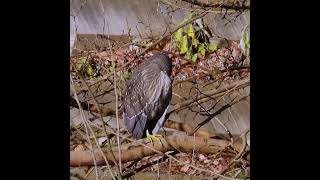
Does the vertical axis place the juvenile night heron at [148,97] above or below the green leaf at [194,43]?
below

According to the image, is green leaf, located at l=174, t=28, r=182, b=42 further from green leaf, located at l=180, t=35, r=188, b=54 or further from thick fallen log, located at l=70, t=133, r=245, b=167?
thick fallen log, located at l=70, t=133, r=245, b=167

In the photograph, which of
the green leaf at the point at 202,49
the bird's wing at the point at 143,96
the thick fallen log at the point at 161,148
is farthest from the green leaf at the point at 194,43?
the thick fallen log at the point at 161,148

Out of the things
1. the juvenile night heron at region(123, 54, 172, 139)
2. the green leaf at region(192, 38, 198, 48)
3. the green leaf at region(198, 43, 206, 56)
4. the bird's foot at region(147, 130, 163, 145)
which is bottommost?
the bird's foot at region(147, 130, 163, 145)

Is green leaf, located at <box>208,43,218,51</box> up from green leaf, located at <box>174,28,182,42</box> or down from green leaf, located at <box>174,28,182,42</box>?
down

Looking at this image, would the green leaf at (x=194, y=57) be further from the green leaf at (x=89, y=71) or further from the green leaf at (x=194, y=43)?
the green leaf at (x=89, y=71)

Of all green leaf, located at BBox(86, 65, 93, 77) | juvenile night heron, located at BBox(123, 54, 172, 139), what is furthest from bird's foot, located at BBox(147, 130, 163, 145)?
green leaf, located at BBox(86, 65, 93, 77)

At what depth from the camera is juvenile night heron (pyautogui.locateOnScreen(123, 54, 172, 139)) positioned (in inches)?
76.9

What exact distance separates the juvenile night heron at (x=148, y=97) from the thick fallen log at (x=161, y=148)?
0.05 metres

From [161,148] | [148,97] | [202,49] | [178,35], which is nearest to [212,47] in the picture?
[202,49]

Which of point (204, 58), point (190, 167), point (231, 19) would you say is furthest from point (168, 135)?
point (231, 19)

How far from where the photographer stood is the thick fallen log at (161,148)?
1.95 meters
